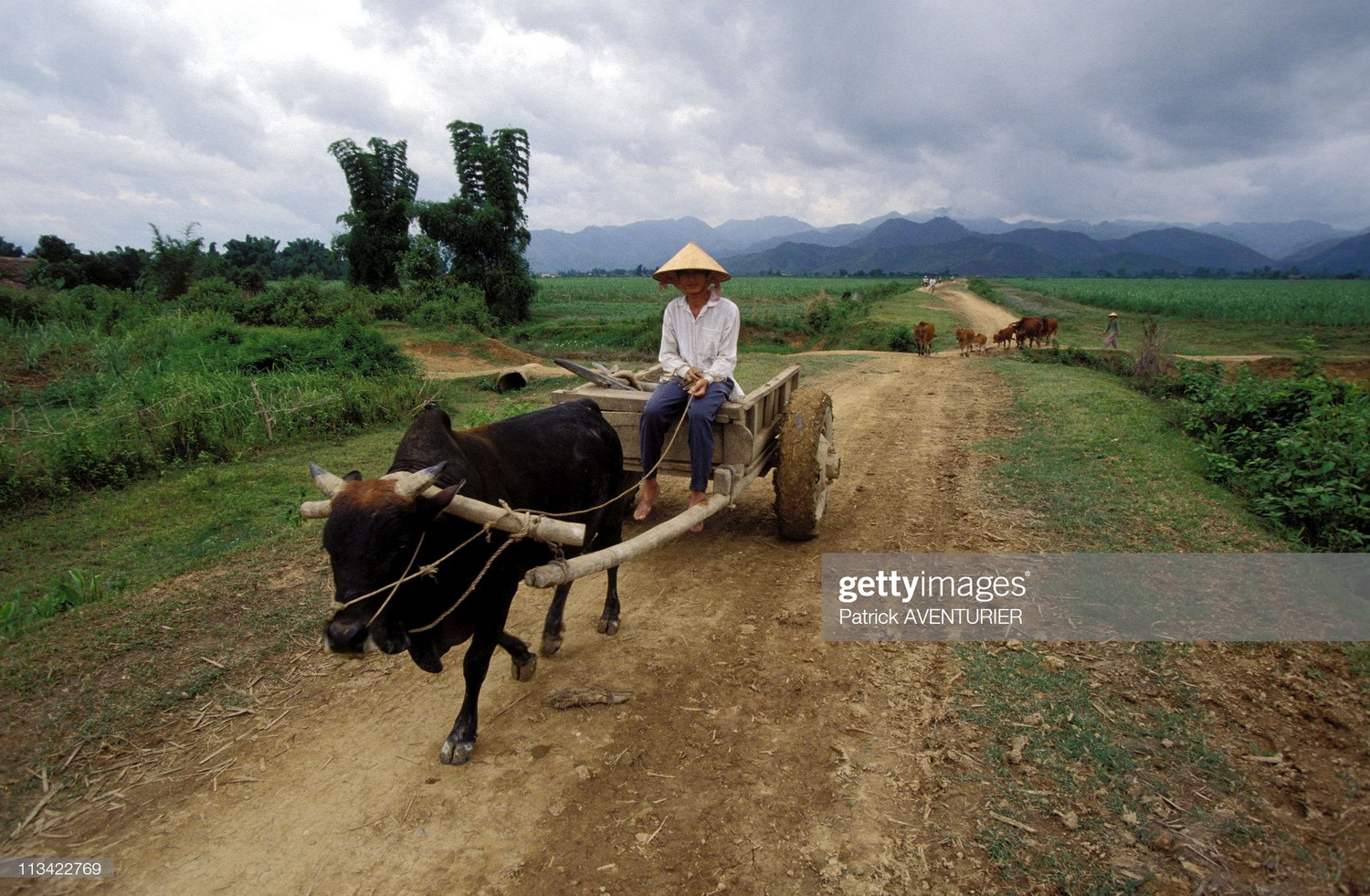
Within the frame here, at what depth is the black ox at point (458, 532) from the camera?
2.68 meters

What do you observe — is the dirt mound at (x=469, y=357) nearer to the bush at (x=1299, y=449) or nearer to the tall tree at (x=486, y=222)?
the tall tree at (x=486, y=222)

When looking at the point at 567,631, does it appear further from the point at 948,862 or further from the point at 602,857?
the point at 948,862

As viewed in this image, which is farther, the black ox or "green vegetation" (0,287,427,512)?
"green vegetation" (0,287,427,512)

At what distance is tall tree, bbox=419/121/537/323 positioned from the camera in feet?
103

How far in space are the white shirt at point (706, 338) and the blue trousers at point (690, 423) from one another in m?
0.19

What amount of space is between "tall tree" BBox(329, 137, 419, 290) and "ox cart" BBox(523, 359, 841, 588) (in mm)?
31695

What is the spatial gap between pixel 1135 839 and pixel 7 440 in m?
10.9

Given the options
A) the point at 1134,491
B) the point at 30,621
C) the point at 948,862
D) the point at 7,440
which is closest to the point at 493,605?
the point at 948,862

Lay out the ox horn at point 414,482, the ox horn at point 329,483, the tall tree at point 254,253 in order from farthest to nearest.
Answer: the tall tree at point 254,253 < the ox horn at point 329,483 < the ox horn at point 414,482

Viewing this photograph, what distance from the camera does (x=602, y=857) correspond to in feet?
9.23

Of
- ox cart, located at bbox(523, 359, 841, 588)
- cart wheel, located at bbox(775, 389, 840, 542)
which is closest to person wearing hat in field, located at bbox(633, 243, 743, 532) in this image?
ox cart, located at bbox(523, 359, 841, 588)

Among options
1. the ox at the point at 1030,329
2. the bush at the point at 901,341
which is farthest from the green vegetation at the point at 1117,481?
the bush at the point at 901,341

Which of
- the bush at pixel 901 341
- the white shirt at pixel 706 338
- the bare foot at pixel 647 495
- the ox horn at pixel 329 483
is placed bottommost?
the bare foot at pixel 647 495

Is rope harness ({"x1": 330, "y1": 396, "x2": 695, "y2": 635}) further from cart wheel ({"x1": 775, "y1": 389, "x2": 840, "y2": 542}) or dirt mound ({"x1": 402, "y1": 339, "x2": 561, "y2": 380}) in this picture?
dirt mound ({"x1": 402, "y1": 339, "x2": 561, "y2": 380})
